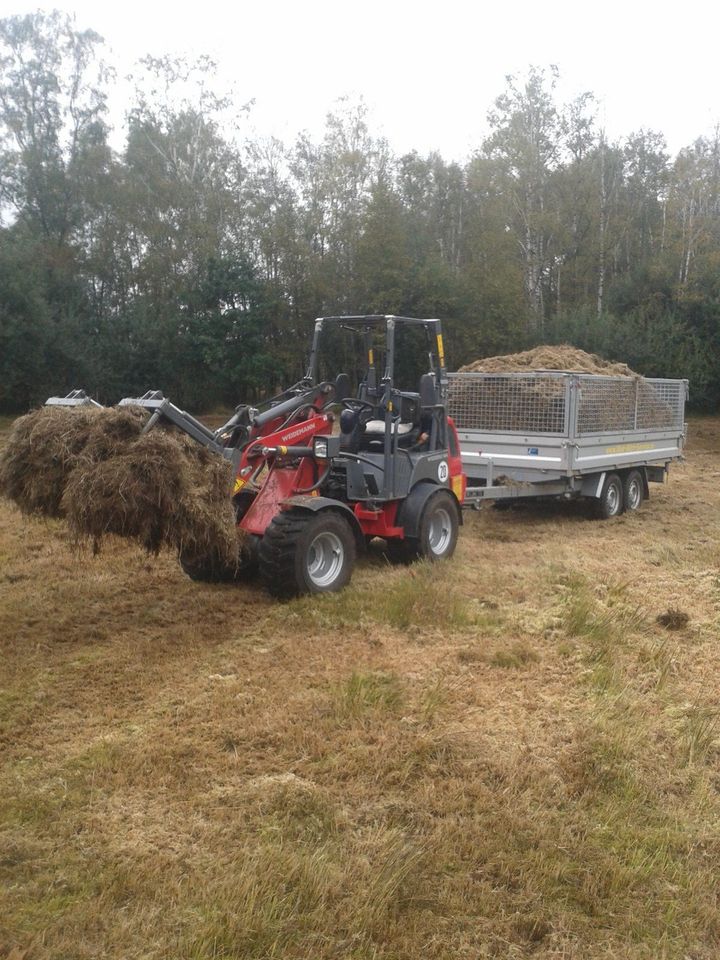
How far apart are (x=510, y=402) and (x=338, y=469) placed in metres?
3.83

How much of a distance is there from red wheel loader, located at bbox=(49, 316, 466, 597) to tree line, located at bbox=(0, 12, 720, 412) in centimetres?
1795

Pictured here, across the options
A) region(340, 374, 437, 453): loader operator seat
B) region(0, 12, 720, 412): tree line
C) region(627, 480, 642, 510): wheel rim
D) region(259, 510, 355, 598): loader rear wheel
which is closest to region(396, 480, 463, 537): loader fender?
region(340, 374, 437, 453): loader operator seat

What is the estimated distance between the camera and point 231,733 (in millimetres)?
4707

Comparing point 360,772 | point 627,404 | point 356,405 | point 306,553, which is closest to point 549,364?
point 627,404

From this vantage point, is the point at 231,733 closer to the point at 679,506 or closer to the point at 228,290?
the point at 679,506

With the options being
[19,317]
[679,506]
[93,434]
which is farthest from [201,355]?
[93,434]

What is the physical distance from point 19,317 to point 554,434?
17737mm

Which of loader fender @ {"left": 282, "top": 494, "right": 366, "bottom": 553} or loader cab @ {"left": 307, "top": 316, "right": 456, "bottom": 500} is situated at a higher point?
loader cab @ {"left": 307, "top": 316, "right": 456, "bottom": 500}

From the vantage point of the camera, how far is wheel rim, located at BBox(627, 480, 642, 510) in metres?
12.3

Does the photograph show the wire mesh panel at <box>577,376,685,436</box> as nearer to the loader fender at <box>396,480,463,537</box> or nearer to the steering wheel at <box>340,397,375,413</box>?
the loader fender at <box>396,480,463,537</box>

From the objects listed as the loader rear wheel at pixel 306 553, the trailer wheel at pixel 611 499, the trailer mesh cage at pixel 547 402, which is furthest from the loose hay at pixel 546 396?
the loader rear wheel at pixel 306 553

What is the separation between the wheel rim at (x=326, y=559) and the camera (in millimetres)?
7285

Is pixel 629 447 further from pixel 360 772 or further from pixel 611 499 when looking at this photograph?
pixel 360 772

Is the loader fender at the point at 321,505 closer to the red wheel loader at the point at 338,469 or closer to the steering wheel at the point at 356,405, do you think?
the red wheel loader at the point at 338,469
